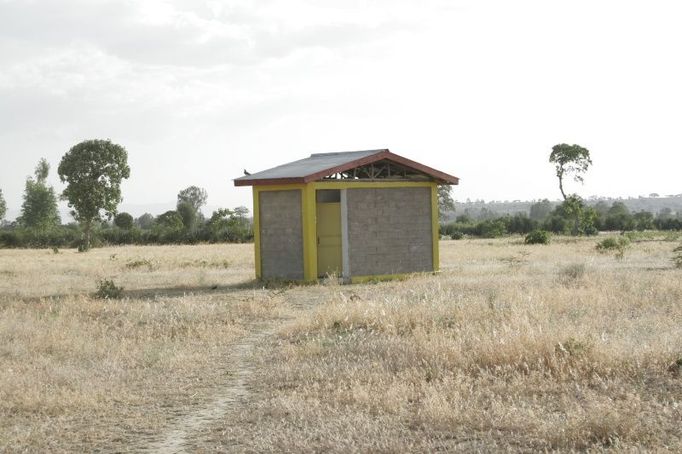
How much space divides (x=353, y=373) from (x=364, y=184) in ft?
45.1

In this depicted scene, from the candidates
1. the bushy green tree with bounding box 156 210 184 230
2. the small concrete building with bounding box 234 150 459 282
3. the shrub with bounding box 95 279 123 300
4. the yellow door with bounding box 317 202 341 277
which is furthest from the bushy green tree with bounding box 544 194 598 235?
the shrub with bounding box 95 279 123 300

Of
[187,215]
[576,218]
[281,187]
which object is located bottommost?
[576,218]

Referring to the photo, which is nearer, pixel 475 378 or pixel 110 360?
pixel 475 378

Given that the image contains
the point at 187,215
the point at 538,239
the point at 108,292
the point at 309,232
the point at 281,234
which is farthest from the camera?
the point at 187,215

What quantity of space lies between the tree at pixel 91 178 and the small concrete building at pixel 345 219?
32249 millimetres

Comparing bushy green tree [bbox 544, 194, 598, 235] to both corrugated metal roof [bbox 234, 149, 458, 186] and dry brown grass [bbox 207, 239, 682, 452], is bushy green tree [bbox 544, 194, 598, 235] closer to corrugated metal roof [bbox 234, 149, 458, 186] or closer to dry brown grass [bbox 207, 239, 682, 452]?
corrugated metal roof [bbox 234, 149, 458, 186]

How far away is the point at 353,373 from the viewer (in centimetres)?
918

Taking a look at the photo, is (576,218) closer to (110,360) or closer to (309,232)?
(309,232)

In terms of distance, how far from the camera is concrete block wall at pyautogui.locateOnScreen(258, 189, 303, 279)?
22.2 m

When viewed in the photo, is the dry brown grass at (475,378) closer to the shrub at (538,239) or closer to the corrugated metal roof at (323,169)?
the corrugated metal roof at (323,169)

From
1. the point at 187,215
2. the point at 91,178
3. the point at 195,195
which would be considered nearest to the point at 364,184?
the point at 91,178

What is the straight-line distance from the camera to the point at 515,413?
7.27 metres

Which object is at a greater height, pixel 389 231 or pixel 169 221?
pixel 169 221

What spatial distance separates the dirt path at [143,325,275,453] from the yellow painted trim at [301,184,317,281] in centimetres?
1026
